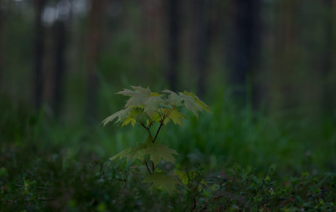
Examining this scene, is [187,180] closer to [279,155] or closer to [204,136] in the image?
[204,136]

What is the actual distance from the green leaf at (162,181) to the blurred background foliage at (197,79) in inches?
56.3

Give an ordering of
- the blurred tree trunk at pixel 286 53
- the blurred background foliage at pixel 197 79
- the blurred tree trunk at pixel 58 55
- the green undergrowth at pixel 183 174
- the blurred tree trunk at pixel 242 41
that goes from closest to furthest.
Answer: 1. the green undergrowth at pixel 183 174
2. the blurred background foliage at pixel 197 79
3. the blurred tree trunk at pixel 242 41
4. the blurred tree trunk at pixel 58 55
5. the blurred tree trunk at pixel 286 53

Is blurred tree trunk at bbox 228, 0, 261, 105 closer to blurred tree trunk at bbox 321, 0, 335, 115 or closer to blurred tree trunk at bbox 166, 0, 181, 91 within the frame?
blurred tree trunk at bbox 321, 0, 335, 115

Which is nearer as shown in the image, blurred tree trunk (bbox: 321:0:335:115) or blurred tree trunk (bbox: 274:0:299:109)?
blurred tree trunk (bbox: 321:0:335:115)

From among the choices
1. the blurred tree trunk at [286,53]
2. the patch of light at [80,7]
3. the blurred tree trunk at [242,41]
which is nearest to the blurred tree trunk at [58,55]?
the patch of light at [80,7]

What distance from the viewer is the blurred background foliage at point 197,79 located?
3762mm

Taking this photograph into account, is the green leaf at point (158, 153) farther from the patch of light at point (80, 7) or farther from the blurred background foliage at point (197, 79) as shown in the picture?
the patch of light at point (80, 7)

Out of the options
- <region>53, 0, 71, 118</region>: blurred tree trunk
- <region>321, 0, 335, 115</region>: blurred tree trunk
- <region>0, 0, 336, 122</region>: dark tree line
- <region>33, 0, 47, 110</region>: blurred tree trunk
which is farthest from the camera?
<region>53, 0, 71, 118</region>: blurred tree trunk

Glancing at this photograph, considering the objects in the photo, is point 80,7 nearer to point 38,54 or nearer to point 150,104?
point 38,54

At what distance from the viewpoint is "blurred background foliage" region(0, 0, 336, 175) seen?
3762 mm

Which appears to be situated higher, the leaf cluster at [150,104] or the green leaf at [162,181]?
the leaf cluster at [150,104]

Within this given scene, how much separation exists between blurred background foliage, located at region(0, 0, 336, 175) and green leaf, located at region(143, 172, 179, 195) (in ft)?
4.69

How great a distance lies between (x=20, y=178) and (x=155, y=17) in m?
22.5

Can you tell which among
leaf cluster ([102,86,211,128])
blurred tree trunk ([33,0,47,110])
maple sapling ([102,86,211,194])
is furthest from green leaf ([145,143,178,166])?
blurred tree trunk ([33,0,47,110])
